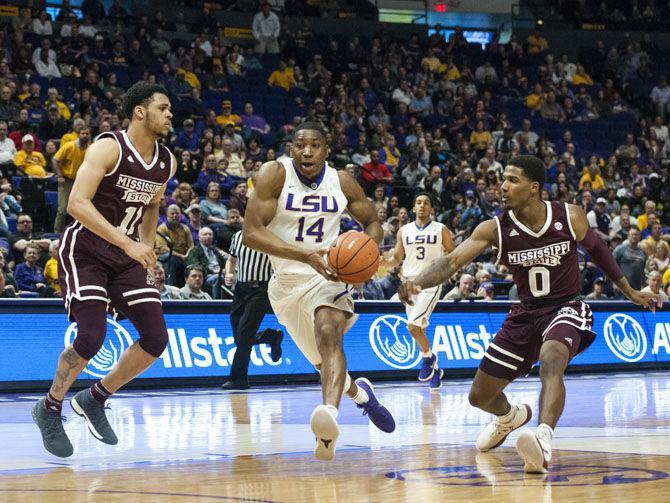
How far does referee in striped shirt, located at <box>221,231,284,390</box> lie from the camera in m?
12.5

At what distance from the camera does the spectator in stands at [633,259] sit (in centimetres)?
1845

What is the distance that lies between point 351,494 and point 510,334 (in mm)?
2189

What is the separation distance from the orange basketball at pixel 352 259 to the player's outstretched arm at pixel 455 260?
248 millimetres

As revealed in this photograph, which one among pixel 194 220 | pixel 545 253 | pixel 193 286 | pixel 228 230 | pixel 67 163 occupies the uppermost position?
pixel 67 163

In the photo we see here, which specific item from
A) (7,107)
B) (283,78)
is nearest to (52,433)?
(7,107)

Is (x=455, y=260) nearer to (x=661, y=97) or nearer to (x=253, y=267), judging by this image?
(x=253, y=267)

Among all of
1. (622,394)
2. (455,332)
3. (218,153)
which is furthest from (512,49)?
(622,394)

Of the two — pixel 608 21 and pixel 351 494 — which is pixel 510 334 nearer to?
pixel 351 494

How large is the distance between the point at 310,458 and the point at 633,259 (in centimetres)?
1288

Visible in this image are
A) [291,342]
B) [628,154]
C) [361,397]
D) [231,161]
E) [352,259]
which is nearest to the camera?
[352,259]

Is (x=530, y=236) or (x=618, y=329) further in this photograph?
(x=618, y=329)

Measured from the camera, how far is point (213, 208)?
16.4 m

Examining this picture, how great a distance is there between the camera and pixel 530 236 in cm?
698

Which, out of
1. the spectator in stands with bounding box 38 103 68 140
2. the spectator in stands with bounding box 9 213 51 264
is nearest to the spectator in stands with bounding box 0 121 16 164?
the spectator in stands with bounding box 38 103 68 140
